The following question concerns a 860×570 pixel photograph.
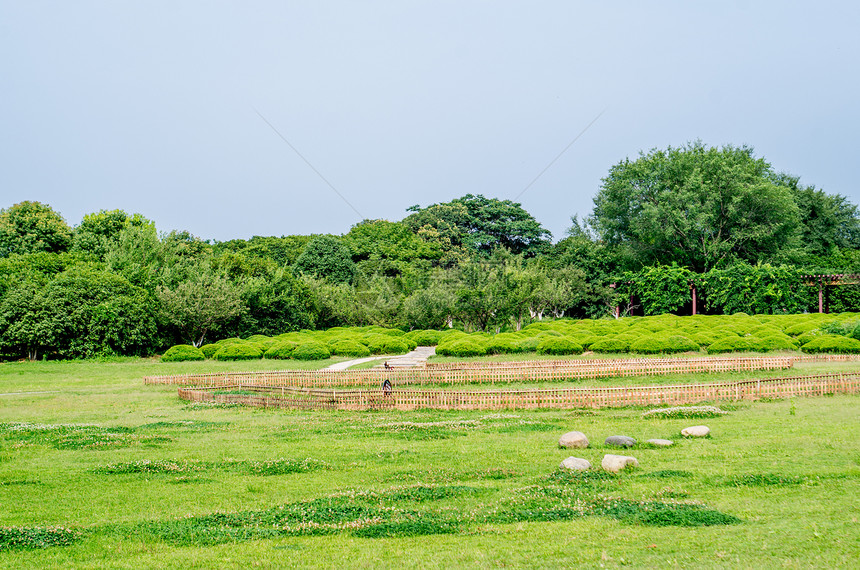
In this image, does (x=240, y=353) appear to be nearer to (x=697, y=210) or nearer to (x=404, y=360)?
(x=404, y=360)

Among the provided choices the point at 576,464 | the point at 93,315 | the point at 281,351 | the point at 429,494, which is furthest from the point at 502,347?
the point at 429,494

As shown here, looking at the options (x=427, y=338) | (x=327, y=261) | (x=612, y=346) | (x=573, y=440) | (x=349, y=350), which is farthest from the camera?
(x=327, y=261)

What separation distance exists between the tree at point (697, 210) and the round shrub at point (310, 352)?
34.6 metres

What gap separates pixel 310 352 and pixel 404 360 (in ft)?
16.5

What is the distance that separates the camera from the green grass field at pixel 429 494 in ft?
22.6

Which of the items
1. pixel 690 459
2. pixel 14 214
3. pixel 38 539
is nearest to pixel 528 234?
pixel 14 214

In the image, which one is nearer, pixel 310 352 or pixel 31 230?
pixel 310 352

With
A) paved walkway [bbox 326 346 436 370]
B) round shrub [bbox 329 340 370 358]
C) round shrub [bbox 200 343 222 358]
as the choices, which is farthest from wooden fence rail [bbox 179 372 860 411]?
round shrub [bbox 200 343 222 358]

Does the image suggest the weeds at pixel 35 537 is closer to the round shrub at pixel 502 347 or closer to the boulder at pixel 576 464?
the boulder at pixel 576 464

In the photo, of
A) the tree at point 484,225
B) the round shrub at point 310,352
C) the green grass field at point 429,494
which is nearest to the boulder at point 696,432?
the green grass field at point 429,494

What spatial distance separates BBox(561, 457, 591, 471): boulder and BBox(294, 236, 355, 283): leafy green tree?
2209 inches

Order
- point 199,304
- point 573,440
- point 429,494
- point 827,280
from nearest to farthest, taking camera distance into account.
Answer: point 429,494 < point 573,440 < point 199,304 < point 827,280

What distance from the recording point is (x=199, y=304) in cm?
4234

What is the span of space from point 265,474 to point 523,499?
4.16 meters
